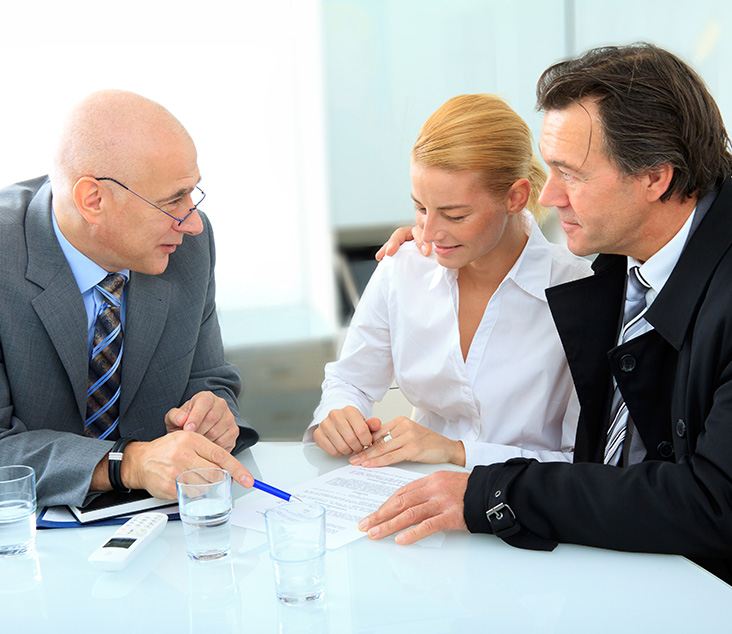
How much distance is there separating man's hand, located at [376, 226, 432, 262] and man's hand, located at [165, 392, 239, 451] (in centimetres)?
60

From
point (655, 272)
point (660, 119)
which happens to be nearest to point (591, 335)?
point (655, 272)

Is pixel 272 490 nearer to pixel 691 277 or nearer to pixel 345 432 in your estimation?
pixel 345 432

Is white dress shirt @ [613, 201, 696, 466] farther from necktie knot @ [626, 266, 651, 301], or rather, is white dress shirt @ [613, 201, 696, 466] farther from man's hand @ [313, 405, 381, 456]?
man's hand @ [313, 405, 381, 456]

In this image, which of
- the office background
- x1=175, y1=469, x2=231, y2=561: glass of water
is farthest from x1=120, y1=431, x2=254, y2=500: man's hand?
the office background

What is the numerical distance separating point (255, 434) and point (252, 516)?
12.9 inches

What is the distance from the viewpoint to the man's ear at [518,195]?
1.68m

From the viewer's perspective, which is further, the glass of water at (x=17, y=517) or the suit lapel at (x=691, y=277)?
the suit lapel at (x=691, y=277)

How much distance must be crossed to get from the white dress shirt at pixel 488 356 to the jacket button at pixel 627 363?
295 millimetres

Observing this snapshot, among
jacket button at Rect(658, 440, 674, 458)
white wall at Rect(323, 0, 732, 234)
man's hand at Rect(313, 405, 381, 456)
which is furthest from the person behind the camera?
white wall at Rect(323, 0, 732, 234)

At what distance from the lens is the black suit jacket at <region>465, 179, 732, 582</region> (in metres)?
1.06

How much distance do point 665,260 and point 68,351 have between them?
3.71 feet

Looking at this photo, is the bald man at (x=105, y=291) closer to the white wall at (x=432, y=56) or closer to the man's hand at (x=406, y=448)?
the man's hand at (x=406, y=448)

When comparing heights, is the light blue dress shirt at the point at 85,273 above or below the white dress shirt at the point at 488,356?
above

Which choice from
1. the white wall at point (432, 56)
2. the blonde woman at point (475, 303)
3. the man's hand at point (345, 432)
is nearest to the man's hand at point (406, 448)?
the man's hand at point (345, 432)
